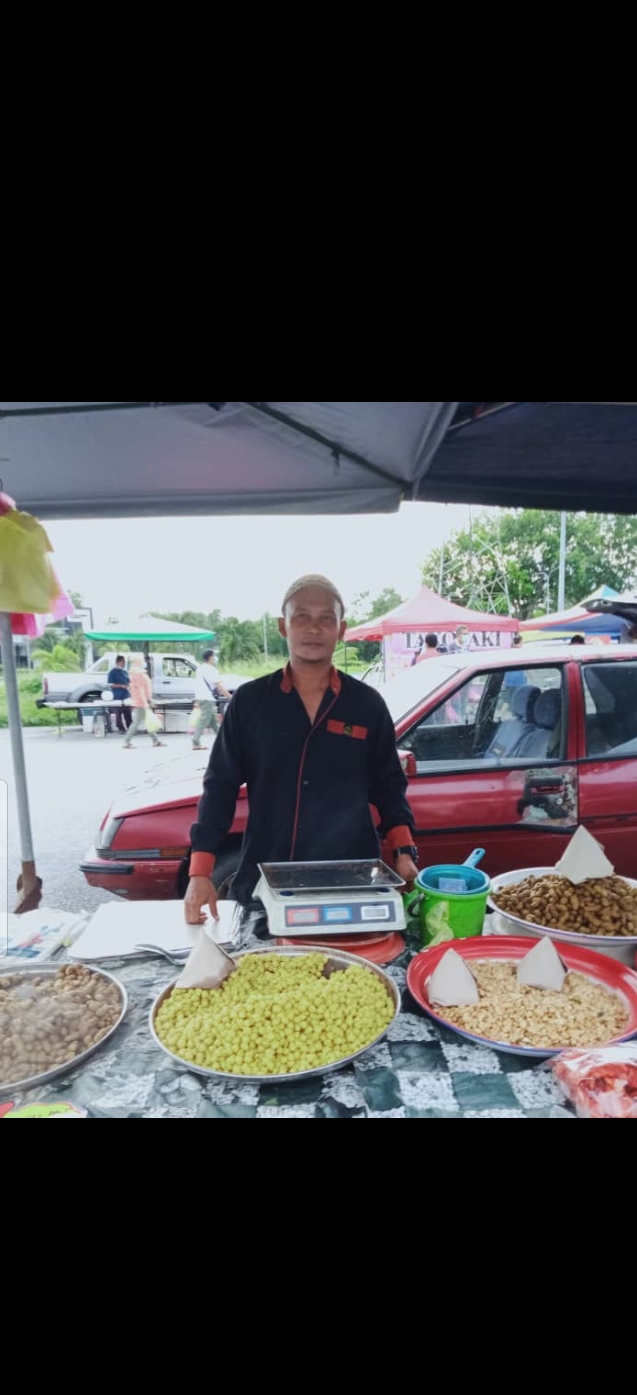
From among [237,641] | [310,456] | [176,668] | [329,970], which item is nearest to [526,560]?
[176,668]

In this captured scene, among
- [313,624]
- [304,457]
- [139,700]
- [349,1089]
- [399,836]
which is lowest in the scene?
[139,700]

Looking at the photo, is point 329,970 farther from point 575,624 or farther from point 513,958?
point 575,624

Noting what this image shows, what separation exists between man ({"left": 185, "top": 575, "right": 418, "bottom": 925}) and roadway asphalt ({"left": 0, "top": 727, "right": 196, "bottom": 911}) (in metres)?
1.65

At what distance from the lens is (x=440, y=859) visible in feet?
10.9

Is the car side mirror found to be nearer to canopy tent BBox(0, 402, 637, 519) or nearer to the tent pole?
canopy tent BBox(0, 402, 637, 519)

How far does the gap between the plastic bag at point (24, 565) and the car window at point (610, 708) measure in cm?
272

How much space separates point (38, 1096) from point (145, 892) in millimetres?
2172

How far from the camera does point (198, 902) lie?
188cm

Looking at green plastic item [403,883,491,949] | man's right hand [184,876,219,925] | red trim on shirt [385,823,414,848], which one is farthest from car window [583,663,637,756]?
man's right hand [184,876,219,925]

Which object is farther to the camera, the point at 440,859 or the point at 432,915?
the point at 440,859

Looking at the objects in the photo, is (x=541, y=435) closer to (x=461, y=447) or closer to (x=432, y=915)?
(x=461, y=447)

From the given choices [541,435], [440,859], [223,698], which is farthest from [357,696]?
[223,698]

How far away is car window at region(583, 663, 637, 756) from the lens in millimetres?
3496

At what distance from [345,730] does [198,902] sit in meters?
0.77
